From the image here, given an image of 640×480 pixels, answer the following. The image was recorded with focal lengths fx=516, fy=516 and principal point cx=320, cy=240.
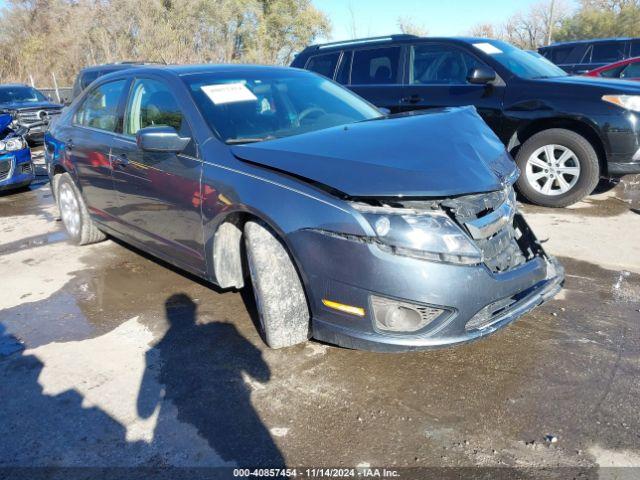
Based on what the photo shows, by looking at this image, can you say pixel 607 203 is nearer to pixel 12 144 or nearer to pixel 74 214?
pixel 74 214

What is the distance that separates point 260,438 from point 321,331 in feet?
2.01

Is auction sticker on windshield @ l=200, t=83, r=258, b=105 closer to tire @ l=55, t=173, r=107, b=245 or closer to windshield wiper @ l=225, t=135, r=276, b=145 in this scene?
windshield wiper @ l=225, t=135, r=276, b=145

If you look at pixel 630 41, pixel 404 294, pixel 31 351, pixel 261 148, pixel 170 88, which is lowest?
pixel 31 351

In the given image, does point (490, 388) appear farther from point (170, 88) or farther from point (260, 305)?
point (170, 88)

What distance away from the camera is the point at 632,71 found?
9805 millimetres

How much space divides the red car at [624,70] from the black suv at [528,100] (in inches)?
177

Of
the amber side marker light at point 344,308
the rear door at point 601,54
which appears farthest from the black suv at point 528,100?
the rear door at point 601,54

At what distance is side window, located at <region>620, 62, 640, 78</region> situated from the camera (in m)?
9.73

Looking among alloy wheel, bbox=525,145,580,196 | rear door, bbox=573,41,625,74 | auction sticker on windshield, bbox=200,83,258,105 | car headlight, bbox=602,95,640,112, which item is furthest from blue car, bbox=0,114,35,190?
rear door, bbox=573,41,625,74

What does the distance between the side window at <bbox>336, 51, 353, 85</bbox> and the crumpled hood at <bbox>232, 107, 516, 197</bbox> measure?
13.3ft

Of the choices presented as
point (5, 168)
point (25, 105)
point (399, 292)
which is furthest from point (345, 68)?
point (25, 105)

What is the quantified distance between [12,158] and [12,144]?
193 millimetres

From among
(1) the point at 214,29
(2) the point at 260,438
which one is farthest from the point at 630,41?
(1) the point at 214,29

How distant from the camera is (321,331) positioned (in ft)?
8.68
